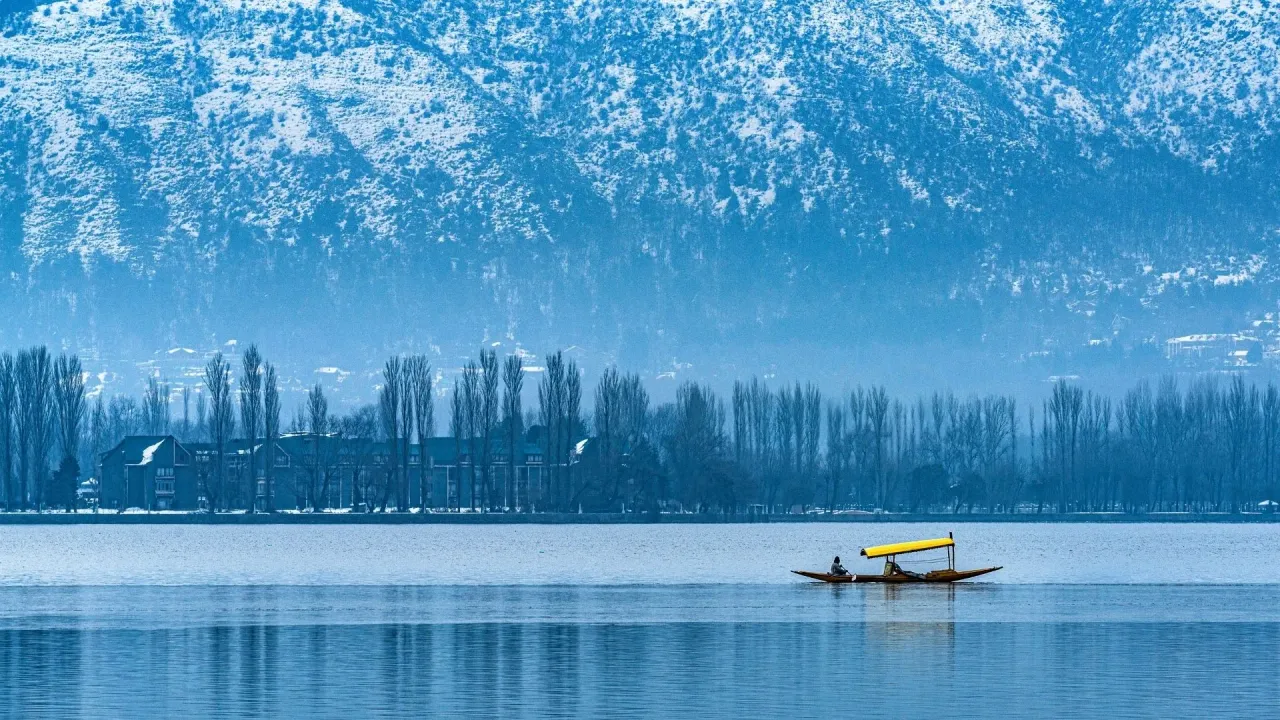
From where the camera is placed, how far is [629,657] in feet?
159

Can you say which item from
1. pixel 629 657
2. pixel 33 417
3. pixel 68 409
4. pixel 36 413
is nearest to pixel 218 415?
pixel 68 409

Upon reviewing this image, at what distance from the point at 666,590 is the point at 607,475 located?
107 metres

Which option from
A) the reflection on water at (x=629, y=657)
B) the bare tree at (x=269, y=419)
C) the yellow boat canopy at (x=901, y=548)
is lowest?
the reflection on water at (x=629, y=657)

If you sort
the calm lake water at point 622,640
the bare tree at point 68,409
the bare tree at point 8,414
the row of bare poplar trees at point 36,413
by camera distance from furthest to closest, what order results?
the bare tree at point 68,409
the row of bare poplar trees at point 36,413
the bare tree at point 8,414
the calm lake water at point 622,640

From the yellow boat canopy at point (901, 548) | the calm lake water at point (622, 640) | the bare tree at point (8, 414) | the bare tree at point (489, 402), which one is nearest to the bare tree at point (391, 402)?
the bare tree at point (489, 402)

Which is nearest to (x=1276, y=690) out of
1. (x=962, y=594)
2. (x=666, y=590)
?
(x=962, y=594)

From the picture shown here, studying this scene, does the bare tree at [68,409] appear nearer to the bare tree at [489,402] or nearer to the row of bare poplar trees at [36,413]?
the row of bare poplar trees at [36,413]

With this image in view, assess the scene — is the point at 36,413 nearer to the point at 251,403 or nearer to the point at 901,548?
the point at 251,403

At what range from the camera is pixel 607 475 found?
184 meters

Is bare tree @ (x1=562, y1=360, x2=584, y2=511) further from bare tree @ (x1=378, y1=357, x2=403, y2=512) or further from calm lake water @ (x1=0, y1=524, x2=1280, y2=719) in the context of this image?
calm lake water @ (x1=0, y1=524, x2=1280, y2=719)

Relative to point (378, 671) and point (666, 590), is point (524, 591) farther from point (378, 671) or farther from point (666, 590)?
point (378, 671)

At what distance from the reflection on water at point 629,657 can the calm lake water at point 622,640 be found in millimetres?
119

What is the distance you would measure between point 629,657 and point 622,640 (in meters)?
4.63

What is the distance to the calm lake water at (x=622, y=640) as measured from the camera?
3975 centimetres
